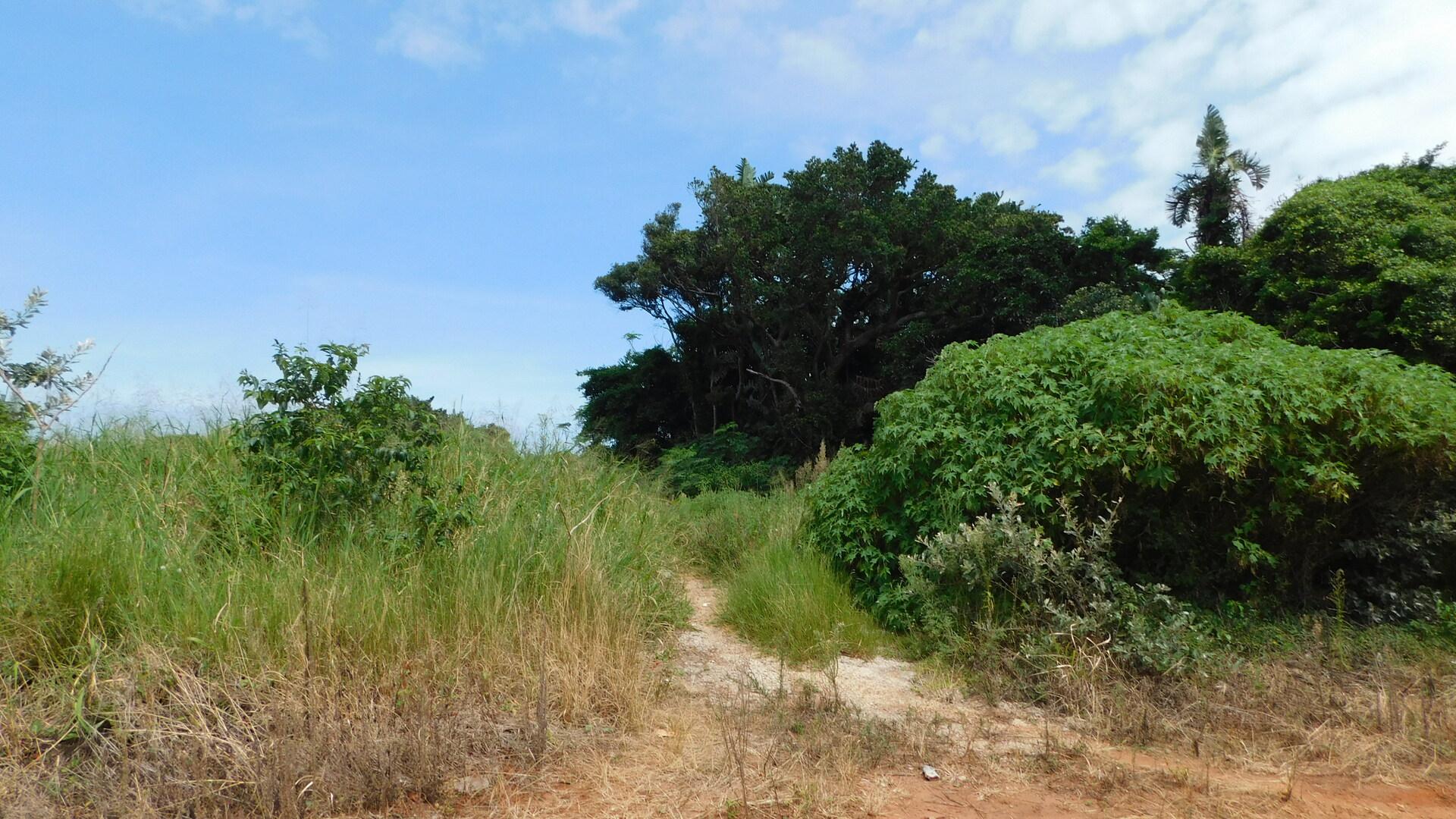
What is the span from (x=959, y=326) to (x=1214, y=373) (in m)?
16.0

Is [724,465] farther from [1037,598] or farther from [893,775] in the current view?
[893,775]

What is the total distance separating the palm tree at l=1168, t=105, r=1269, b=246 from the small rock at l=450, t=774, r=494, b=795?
72.9 feet

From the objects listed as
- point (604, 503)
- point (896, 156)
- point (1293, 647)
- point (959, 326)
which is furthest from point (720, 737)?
point (896, 156)

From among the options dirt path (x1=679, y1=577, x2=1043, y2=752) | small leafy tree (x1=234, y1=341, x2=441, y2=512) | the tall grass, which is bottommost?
dirt path (x1=679, y1=577, x2=1043, y2=752)

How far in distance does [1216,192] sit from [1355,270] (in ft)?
33.2

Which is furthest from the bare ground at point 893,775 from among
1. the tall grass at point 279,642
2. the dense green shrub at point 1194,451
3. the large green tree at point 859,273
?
the large green tree at point 859,273

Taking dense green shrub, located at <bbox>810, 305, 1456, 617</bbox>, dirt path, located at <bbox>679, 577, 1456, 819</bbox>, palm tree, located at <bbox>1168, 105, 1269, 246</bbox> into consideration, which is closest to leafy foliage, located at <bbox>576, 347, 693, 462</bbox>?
palm tree, located at <bbox>1168, 105, 1269, 246</bbox>

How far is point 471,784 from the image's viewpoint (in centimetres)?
404

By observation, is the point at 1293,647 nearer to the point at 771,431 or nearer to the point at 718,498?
the point at 718,498

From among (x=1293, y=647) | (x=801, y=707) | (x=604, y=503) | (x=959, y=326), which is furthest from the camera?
(x=959, y=326)

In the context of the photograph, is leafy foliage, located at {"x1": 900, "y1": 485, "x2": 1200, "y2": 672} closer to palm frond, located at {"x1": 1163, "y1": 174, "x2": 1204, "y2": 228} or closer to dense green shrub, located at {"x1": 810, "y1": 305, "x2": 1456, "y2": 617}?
dense green shrub, located at {"x1": 810, "y1": 305, "x2": 1456, "y2": 617}

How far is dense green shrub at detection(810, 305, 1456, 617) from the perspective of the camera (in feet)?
19.6

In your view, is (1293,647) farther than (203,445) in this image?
No

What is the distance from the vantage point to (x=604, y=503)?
25.3 feet
